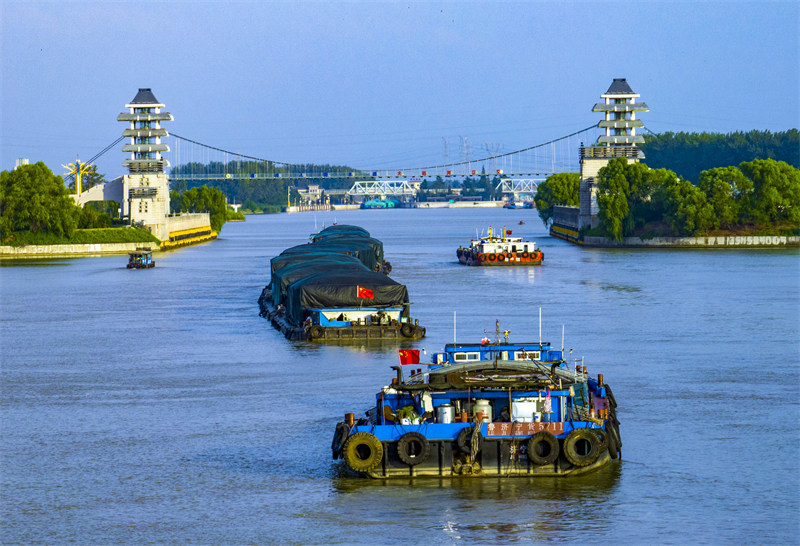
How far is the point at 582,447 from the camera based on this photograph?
23328mm

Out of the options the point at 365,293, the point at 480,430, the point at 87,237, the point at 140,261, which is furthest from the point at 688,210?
the point at 480,430

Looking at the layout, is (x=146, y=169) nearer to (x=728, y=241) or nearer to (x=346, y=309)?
(x=728, y=241)

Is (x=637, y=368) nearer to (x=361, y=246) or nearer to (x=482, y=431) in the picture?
(x=482, y=431)

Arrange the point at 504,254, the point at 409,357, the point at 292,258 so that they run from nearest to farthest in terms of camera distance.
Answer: the point at 409,357, the point at 292,258, the point at 504,254

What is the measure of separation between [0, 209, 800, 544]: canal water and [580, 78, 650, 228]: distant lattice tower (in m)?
61.6

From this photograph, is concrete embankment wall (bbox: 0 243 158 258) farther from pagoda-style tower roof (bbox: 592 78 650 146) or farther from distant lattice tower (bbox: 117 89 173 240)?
pagoda-style tower roof (bbox: 592 78 650 146)

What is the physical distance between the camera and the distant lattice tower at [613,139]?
125m

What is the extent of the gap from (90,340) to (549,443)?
2854 centimetres

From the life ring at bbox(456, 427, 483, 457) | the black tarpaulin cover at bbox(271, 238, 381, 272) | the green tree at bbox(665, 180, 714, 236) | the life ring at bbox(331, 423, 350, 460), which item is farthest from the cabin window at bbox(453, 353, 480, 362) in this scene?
the green tree at bbox(665, 180, 714, 236)

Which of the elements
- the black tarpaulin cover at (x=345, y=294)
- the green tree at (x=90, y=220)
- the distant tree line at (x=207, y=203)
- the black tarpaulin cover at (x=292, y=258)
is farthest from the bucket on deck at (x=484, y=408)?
the distant tree line at (x=207, y=203)

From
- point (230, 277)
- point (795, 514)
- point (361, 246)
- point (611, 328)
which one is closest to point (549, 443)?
point (795, 514)

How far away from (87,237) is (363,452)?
94.7 m

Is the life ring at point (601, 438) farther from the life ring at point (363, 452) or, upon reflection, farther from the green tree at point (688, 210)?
the green tree at point (688, 210)

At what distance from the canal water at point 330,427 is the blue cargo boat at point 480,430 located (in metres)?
0.37
